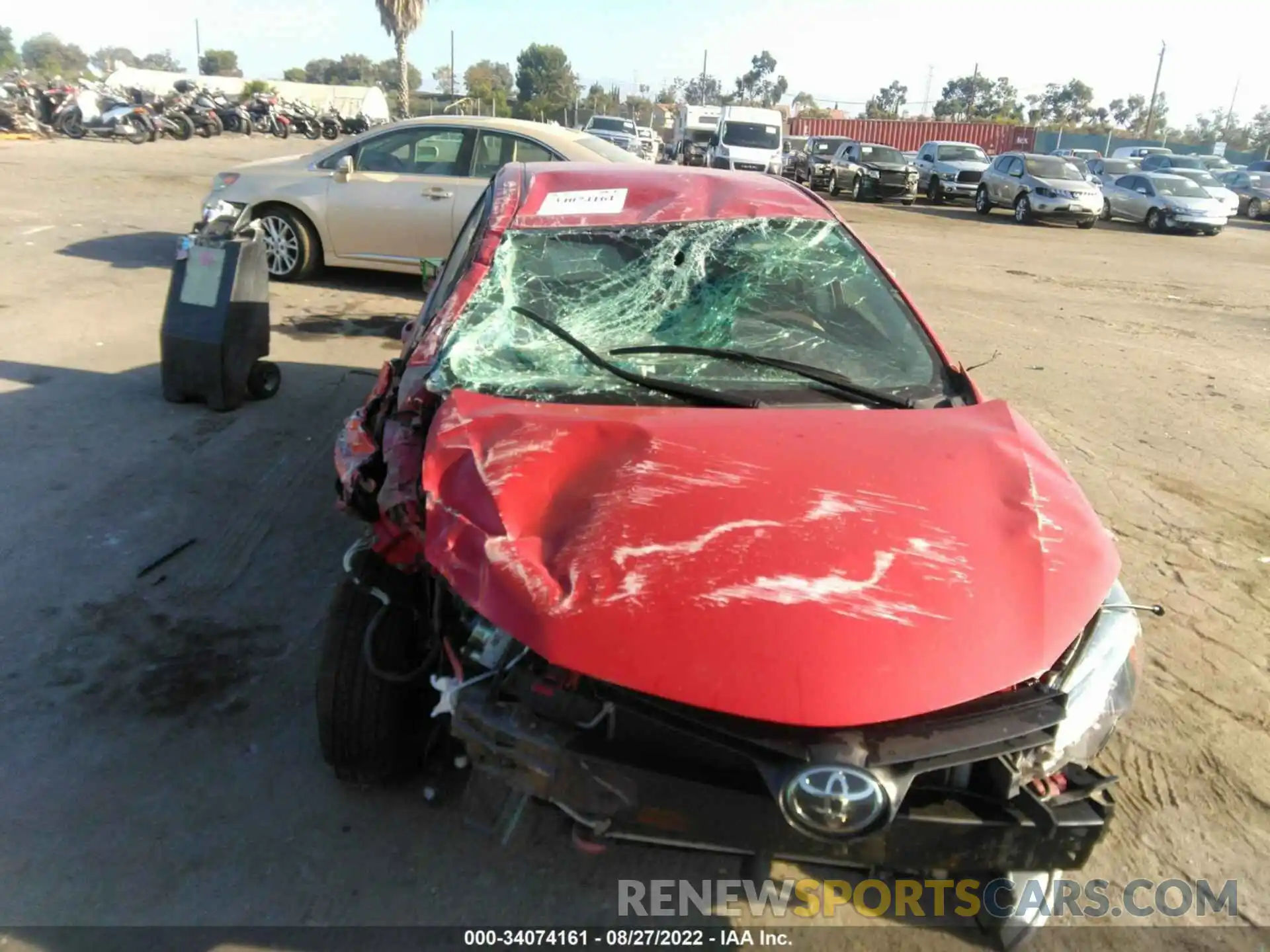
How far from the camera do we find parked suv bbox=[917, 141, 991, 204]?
83.7 feet

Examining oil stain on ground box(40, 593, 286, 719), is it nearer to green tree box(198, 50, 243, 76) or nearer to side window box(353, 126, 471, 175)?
side window box(353, 126, 471, 175)

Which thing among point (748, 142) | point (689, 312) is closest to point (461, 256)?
point (689, 312)

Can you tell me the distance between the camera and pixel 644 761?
203 cm

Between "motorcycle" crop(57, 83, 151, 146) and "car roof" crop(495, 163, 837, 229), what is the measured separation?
27.3 metres

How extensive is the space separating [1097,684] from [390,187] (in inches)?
316

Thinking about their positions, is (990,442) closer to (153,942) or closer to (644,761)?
(644,761)

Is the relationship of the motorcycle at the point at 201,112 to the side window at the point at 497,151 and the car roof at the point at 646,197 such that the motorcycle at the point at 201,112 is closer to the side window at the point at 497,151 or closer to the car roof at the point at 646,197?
the side window at the point at 497,151

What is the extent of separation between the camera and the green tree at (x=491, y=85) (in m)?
58.2

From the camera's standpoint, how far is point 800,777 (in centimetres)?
191

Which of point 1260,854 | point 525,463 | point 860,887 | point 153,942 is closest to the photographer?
point 153,942

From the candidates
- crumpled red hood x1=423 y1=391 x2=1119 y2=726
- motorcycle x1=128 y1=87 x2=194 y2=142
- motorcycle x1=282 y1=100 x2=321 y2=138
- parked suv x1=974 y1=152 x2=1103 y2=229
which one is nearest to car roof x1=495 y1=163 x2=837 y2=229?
crumpled red hood x1=423 y1=391 x2=1119 y2=726

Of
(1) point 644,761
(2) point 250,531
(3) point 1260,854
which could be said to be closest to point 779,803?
(1) point 644,761

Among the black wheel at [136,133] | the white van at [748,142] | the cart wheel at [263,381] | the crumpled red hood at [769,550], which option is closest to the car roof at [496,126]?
the cart wheel at [263,381]

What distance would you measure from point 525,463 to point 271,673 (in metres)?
1.50
